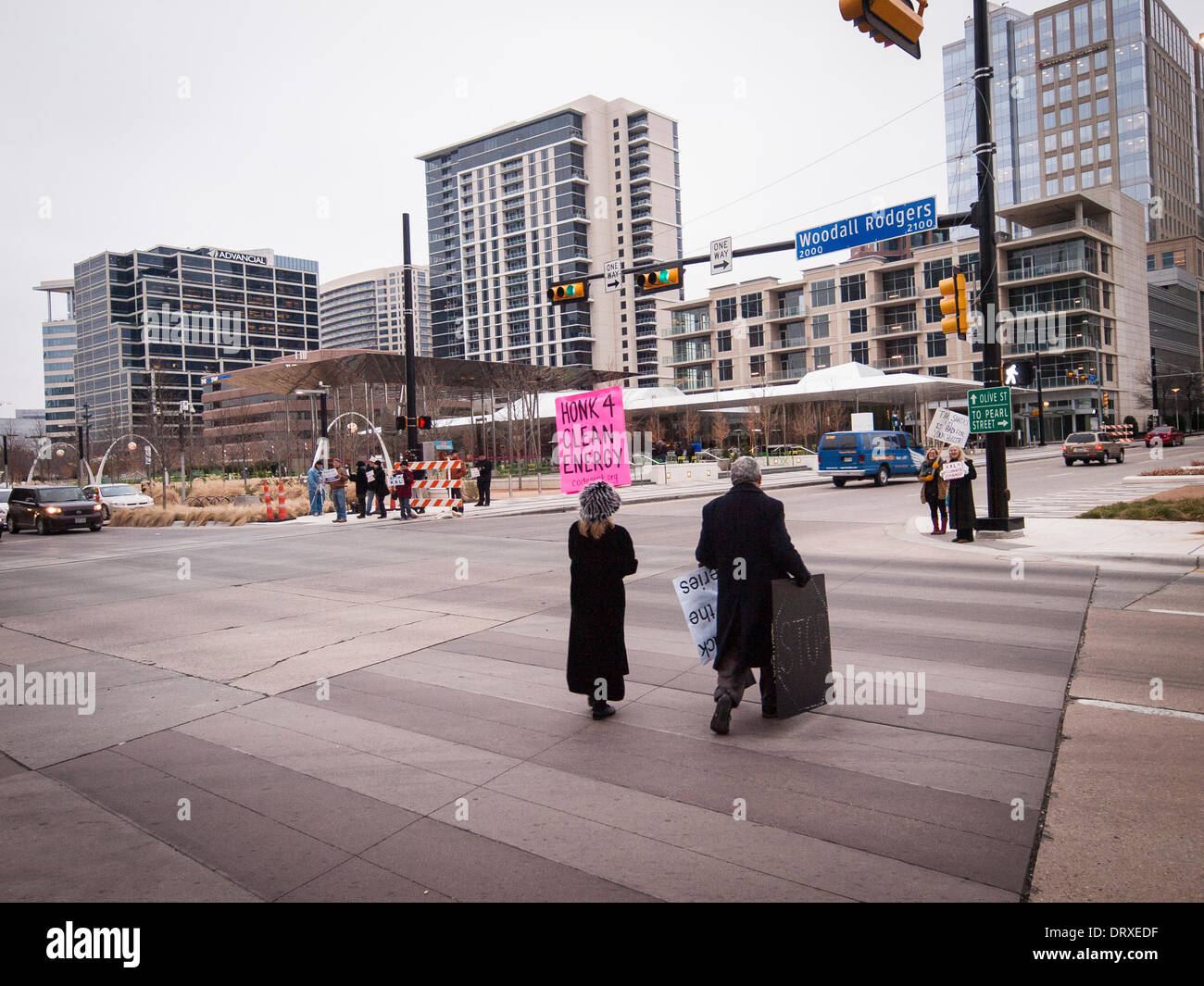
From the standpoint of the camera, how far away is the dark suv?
28.6m

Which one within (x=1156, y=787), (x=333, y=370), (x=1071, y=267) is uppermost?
(x=1071, y=267)

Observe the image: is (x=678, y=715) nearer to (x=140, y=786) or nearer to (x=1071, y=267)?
(x=140, y=786)

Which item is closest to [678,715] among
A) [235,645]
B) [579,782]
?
[579,782]

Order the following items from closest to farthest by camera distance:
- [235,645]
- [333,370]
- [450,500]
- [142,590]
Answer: [235,645] → [142,590] → [450,500] → [333,370]

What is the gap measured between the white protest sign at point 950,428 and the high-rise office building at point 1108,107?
365ft

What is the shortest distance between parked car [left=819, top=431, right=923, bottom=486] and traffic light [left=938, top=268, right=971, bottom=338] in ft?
52.8

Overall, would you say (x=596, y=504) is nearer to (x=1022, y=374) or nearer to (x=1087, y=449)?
(x=1022, y=374)

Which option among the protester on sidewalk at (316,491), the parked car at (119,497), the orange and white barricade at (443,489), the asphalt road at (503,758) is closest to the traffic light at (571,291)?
the orange and white barricade at (443,489)

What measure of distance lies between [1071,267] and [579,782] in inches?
3399

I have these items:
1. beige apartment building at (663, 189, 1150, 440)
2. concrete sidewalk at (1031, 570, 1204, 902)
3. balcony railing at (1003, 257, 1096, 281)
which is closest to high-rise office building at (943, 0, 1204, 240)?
beige apartment building at (663, 189, 1150, 440)

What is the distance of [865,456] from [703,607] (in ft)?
92.2

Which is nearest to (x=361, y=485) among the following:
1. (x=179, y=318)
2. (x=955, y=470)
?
(x=955, y=470)
